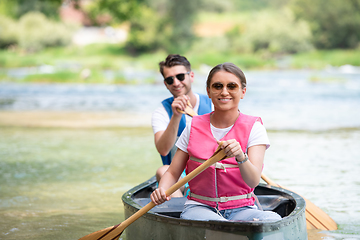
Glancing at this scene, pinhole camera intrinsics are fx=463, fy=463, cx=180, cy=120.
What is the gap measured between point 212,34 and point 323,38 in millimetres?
4438

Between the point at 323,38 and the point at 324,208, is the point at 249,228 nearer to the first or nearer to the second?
the point at 324,208

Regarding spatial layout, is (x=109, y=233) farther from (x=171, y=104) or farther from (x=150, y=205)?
(x=171, y=104)

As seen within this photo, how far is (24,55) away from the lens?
61.1 feet

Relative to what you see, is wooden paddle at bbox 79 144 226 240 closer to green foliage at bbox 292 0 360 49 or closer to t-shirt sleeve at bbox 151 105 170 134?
t-shirt sleeve at bbox 151 105 170 134

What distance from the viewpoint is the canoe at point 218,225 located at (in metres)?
2.08

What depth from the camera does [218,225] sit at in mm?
2111

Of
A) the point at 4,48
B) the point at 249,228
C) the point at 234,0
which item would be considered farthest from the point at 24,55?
the point at 249,228

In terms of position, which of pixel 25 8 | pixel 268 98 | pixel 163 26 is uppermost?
pixel 25 8

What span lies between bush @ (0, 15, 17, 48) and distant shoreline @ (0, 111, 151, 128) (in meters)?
7.40

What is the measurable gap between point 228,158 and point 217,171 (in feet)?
0.26

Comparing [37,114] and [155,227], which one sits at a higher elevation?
[37,114]

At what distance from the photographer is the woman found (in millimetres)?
2180

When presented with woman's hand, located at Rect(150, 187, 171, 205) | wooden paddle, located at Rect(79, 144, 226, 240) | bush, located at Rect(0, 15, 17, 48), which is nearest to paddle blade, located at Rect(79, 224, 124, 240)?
wooden paddle, located at Rect(79, 144, 226, 240)

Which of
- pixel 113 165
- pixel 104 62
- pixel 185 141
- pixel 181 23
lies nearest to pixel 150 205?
pixel 185 141
